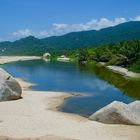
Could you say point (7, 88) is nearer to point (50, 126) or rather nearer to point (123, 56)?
point (50, 126)

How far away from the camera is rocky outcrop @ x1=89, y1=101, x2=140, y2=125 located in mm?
36781

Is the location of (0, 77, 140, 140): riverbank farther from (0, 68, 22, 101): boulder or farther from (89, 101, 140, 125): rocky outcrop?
(0, 68, 22, 101): boulder

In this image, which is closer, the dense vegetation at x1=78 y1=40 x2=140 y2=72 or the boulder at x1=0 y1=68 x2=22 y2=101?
the boulder at x1=0 y1=68 x2=22 y2=101

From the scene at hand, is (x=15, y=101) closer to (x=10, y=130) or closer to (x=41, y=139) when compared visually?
(x=10, y=130)

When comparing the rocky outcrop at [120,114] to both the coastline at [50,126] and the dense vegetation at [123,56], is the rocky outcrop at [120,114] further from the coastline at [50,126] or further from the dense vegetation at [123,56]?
the dense vegetation at [123,56]

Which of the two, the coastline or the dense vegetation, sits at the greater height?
the dense vegetation

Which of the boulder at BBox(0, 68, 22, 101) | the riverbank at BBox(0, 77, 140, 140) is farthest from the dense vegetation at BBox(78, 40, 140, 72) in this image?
the riverbank at BBox(0, 77, 140, 140)

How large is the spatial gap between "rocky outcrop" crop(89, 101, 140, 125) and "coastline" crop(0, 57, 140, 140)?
802mm

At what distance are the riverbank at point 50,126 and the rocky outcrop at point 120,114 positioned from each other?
85cm

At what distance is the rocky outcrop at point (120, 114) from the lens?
3678 centimetres

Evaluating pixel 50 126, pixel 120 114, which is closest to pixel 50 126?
pixel 50 126

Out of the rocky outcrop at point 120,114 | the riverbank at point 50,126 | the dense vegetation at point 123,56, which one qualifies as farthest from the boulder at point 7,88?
the dense vegetation at point 123,56

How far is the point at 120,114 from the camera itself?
121ft

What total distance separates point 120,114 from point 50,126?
21.8 ft
